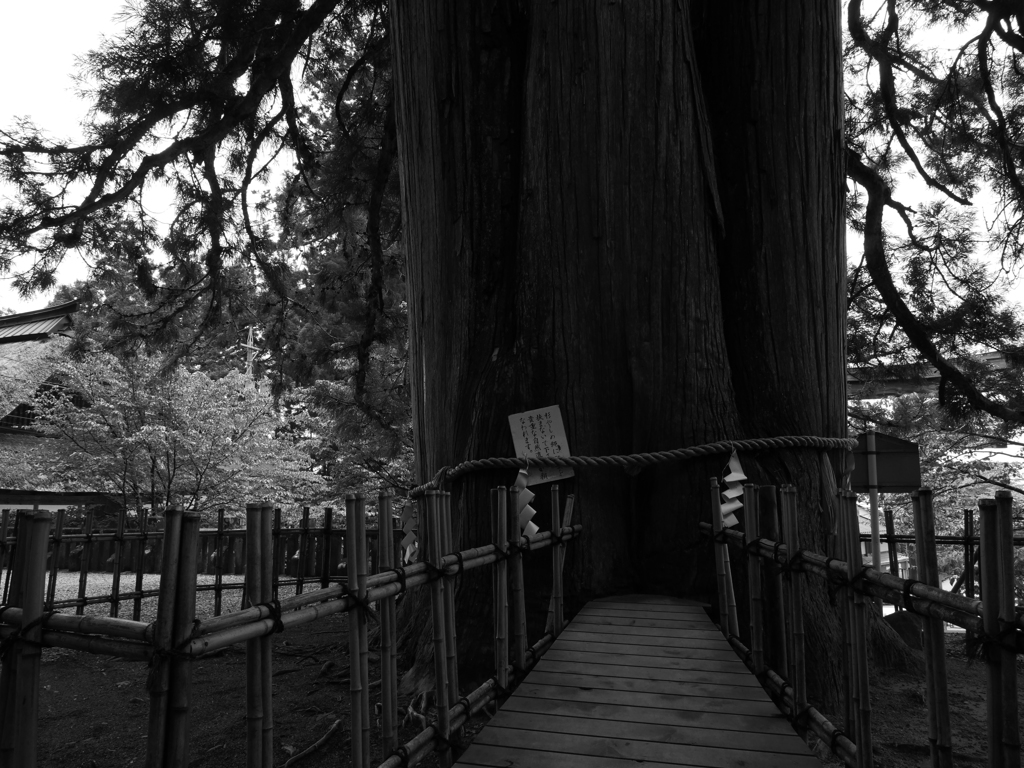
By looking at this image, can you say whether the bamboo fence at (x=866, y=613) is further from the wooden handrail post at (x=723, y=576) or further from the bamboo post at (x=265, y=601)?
the bamboo post at (x=265, y=601)

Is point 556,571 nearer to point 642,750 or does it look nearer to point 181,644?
point 642,750

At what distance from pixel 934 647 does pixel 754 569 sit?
3.78 ft

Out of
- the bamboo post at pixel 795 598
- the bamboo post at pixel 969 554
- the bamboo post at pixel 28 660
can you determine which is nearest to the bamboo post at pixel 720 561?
the bamboo post at pixel 795 598

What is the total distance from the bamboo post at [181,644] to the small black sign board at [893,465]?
13.4ft

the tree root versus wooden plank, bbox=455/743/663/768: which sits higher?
wooden plank, bbox=455/743/663/768

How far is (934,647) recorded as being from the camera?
4.20 feet

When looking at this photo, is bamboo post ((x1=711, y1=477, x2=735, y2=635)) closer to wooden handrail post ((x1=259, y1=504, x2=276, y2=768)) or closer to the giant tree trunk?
the giant tree trunk

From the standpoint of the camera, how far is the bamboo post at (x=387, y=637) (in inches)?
67.0

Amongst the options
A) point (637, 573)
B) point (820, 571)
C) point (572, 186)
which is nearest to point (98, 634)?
point (820, 571)

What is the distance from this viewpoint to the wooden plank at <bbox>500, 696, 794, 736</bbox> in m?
1.72

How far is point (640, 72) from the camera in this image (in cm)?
337

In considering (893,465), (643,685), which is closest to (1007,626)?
(643,685)

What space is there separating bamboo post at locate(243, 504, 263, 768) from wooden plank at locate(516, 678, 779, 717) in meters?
0.89

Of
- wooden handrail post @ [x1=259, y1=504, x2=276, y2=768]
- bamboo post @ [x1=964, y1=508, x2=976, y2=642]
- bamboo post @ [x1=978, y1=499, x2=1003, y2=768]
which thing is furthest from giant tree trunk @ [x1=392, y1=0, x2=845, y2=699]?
bamboo post @ [x1=964, y1=508, x2=976, y2=642]
